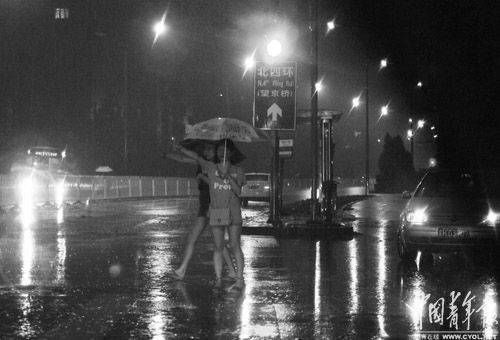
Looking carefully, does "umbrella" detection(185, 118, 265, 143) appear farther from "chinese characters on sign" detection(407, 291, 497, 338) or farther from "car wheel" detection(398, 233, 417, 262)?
"chinese characters on sign" detection(407, 291, 497, 338)

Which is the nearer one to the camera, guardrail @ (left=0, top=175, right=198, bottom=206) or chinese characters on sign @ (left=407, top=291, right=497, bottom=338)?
chinese characters on sign @ (left=407, top=291, right=497, bottom=338)

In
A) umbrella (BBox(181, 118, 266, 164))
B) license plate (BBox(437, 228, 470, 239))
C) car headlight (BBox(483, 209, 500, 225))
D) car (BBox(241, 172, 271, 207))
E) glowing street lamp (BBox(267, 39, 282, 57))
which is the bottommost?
license plate (BBox(437, 228, 470, 239))

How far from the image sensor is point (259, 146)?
292 feet

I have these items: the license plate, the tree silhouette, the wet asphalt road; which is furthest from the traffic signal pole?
the tree silhouette

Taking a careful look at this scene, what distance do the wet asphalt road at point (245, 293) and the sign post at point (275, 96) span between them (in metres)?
4.64

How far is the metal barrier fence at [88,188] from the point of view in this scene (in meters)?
35.4

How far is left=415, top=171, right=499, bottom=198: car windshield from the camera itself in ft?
45.2

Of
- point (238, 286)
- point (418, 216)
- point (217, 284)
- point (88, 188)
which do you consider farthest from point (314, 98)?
point (88, 188)

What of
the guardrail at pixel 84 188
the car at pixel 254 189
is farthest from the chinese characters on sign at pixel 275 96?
the car at pixel 254 189

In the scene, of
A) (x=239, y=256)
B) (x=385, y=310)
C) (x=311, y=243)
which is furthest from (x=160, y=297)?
(x=311, y=243)

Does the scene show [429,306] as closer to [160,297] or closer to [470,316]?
[470,316]

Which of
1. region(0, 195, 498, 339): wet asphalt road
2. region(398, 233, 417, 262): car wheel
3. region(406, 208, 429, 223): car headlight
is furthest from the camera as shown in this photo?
region(398, 233, 417, 262): car wheel

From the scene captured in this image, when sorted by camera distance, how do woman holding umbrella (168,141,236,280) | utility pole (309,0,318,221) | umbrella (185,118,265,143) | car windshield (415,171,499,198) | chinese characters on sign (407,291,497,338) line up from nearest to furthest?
chinese characters on sign (407,291,497,338), woman holding umbrella (168,141,236,280), umbrella (185,118,265,143), car windshield (415,171,499,198), utility pole (309,0,318,221)

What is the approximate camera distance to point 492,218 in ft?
42.6
